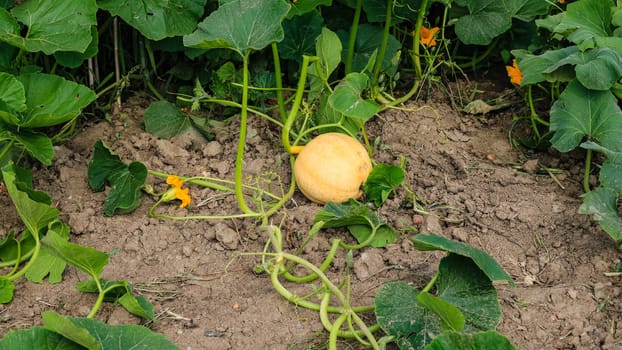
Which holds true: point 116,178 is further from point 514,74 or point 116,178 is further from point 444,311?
point 514,74

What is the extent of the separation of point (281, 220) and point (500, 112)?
43.8 inches

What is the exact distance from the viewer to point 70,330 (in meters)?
2.16

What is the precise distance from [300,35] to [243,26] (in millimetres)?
715

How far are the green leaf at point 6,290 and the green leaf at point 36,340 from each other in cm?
44

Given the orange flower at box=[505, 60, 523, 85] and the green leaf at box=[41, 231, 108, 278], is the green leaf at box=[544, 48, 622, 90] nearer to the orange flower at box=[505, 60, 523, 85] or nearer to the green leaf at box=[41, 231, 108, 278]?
the orange flower at box=[505, 60, 523, 85]

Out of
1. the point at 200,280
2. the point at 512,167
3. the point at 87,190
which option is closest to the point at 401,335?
the point at 200,280

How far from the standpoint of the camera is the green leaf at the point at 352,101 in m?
2.94

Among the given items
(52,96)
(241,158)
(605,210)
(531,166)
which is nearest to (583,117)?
(531,166)

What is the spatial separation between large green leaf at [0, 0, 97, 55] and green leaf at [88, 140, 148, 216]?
36cm

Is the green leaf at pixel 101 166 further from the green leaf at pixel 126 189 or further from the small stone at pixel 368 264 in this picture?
the small stone at pixel 368 264

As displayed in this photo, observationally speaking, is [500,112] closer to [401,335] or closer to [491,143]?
[491,143]

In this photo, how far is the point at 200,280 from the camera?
2.76 meters

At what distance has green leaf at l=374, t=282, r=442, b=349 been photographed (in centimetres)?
233

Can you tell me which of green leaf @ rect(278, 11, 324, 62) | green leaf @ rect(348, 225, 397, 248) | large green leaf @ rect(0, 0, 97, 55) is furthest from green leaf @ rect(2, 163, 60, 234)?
green leaf @ rect(278, 11, 324, 62)
